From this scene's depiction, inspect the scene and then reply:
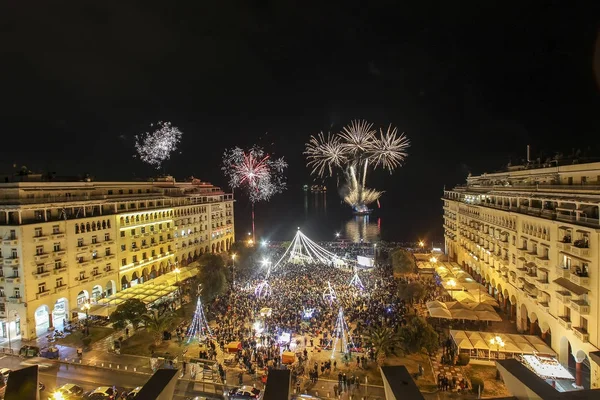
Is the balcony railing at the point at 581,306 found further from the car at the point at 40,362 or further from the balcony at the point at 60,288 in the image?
the balcony at the point at 60,288

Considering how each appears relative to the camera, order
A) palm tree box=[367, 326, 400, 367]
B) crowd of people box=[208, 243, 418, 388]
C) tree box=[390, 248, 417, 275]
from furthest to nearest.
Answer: tree box=[390, 248, 417, 275], crowd of people box=[208, 243, 418, 388], palm tree box=[367, 326, 400, 367]

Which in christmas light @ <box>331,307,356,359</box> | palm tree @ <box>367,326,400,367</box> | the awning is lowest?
christmas light @ <box>331,307,356,359</box>

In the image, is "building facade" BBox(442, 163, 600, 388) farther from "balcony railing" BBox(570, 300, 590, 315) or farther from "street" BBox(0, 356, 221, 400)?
"street" BBox(0, 356, 221, 400)

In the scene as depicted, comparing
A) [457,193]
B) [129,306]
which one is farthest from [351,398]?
[457,193]

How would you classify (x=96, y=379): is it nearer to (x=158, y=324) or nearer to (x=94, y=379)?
(x=94, y=379)

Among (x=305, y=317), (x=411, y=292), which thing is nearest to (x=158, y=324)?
(x=305, y=317)

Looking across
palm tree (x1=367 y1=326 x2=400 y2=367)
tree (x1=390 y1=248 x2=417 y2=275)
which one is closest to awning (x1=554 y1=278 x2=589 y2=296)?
palm tree (x1=367 y1=326 x2=400 y2=367)

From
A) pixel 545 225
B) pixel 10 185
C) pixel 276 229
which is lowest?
pixel 276 229

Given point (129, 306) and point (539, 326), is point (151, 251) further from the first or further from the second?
point (539, 326)
